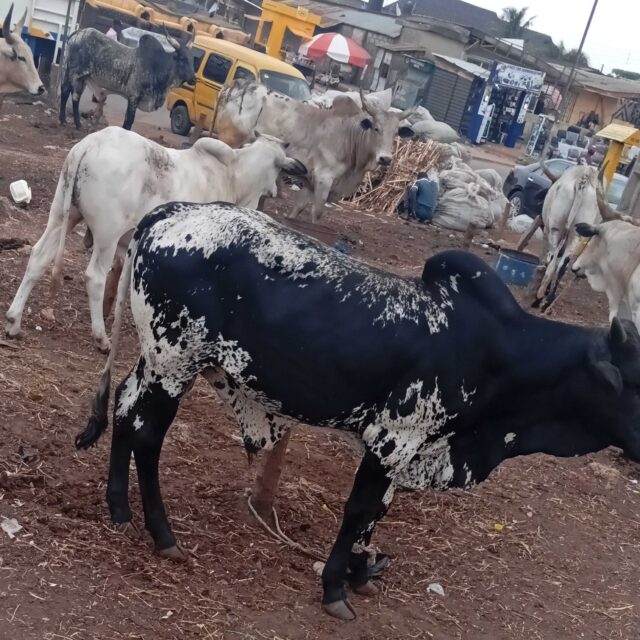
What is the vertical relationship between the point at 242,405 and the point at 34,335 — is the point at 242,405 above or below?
above

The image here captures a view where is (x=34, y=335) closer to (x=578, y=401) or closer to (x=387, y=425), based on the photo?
(x=387, y=425)

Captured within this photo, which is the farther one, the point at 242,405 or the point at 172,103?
the point at 172,103

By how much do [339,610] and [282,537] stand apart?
598mm

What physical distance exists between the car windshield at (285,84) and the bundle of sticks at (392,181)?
2.09 m

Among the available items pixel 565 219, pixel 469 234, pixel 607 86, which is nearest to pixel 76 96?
pixel 469 234

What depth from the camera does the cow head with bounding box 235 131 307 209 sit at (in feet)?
20.2

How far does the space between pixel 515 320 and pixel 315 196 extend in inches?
285

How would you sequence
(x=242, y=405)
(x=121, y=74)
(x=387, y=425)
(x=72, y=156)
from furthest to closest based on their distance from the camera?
(x=121, y=74)
(x=72, y=156)
(x=242, y=405)
(x=387, y=425)

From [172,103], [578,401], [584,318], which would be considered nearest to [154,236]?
[578,401]

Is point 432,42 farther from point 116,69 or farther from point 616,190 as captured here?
point 116,69

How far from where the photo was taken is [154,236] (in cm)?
368

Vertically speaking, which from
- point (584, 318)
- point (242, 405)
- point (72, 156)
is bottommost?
point (584, 318)

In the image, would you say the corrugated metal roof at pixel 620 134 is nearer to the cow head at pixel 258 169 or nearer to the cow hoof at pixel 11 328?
the cow head at pixel 258 169

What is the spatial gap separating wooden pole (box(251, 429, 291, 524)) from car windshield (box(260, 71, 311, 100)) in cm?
1243
